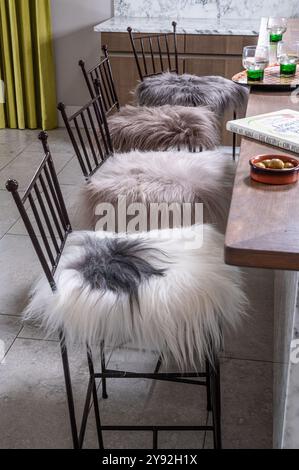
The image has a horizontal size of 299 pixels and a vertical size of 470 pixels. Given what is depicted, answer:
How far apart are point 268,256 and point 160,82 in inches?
85.2

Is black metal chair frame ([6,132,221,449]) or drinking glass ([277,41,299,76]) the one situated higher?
drinking glass ([277,41,299,76])

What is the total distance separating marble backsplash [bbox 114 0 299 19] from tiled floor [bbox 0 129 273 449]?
218cm

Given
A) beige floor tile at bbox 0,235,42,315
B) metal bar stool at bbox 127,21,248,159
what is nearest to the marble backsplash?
metal bar stool at bbox 127,21,248,159

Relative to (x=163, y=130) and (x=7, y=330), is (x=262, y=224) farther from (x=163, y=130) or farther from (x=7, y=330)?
(x=163, y=130)

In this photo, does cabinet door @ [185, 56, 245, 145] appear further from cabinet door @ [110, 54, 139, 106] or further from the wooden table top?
the wooden table top

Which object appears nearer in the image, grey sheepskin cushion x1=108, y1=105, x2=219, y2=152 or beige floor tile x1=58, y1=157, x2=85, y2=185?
grey sheepskin cushion x1=108, y1=105, x2=219, y2=152

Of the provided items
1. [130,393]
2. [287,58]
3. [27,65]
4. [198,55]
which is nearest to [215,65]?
[198,55]

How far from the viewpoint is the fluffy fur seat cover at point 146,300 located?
1.45m

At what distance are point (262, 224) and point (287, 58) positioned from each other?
50.6 inches

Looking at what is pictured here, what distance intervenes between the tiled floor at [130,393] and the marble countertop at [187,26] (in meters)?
1.85

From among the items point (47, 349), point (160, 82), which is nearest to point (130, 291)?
point (47, 349)

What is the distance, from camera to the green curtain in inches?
162

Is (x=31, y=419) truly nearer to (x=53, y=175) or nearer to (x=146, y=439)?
(x=146, y=439)

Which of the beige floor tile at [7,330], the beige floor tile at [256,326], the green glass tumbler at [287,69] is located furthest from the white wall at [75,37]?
the beige floor tile at [7,330]
